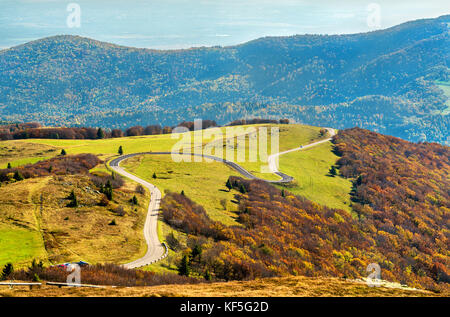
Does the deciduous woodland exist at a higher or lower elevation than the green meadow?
lower

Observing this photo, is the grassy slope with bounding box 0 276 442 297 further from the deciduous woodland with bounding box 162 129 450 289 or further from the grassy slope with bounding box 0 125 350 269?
the grassy slope with bounding box 0 125 350 269

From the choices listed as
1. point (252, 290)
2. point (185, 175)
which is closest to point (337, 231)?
point (185, 175)

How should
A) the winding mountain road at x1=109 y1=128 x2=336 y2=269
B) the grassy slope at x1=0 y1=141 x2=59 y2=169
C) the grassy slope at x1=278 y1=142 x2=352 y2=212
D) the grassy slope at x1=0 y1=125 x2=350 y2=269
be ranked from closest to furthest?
the winding mountain road at x1=109 y1=128 x2=336 y2=269
the grassy slope at x1=0 y1=125 x2=350 y2=269
the grassy slope at x1=0 y1=141 x2=59 y2=169
the grassy slope at x1=278 y1=142 x2=352 y2=212

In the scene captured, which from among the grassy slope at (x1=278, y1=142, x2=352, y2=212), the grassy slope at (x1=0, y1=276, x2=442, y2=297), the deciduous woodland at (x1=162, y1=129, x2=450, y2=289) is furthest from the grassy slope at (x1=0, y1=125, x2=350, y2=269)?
the grassy slope at (x1=0, y1=276, x2=442, y2=297)

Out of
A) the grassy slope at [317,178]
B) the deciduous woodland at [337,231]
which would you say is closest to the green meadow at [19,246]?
the deciduous woodland at [337,231]

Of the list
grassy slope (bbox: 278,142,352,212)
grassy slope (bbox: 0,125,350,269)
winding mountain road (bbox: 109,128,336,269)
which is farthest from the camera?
grassy slope (bbox: 278,142,352,212)

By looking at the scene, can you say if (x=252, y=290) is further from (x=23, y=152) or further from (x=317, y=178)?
(x=23, y=152)
